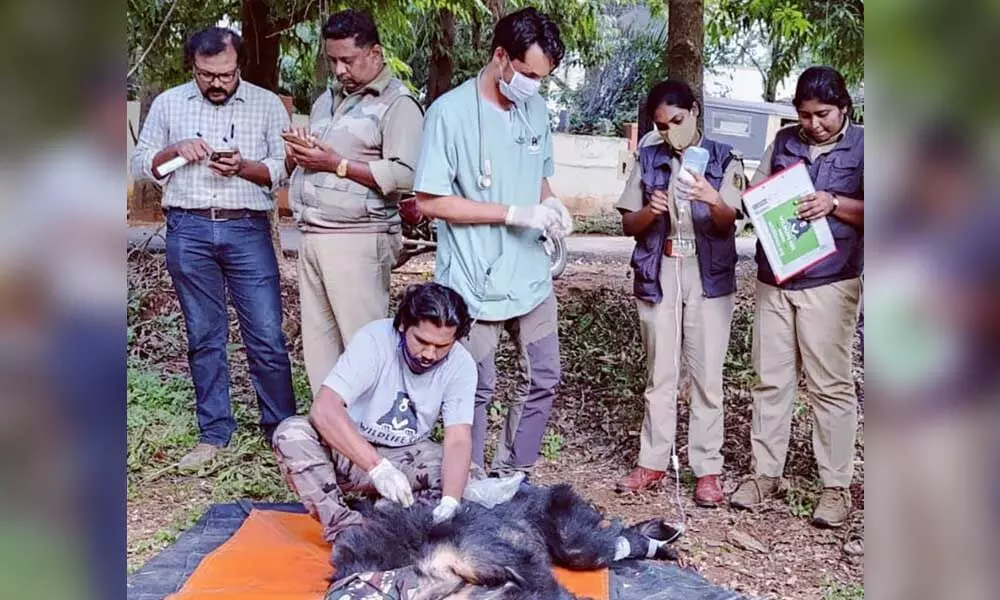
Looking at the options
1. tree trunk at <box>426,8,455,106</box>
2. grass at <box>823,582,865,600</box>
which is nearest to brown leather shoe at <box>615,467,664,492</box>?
grass at <box>823,582,865,600</box>

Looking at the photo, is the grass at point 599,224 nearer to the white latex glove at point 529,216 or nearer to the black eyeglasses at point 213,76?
the black eyeglasses at point 213,76

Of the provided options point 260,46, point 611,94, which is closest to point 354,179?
point 260,46

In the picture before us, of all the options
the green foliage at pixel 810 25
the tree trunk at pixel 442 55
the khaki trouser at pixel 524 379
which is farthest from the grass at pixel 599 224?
the khaki trouser at pixel 524 379

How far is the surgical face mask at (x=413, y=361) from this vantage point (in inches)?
138

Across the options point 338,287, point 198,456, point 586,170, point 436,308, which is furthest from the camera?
point 586,170

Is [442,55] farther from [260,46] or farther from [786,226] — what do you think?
[786,226]

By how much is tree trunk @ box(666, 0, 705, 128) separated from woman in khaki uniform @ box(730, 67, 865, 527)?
64.5 inches

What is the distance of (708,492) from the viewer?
423 cm

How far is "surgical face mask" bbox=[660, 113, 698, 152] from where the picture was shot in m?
4.10

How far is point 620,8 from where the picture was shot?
2119 centimetres

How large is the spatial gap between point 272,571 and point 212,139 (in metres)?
2.00

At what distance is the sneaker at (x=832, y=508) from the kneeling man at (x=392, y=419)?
1495 millimetres
